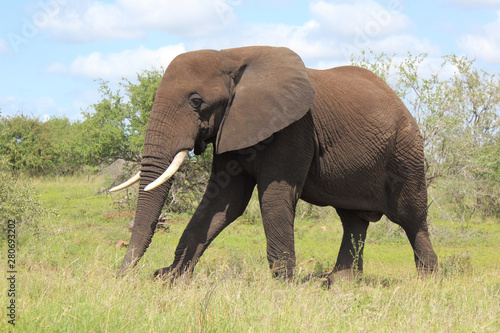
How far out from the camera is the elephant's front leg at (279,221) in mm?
5785

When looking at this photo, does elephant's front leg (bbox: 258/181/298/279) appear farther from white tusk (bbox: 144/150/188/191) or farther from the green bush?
the green bush

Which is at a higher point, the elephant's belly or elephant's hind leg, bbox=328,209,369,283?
the elephant's belly

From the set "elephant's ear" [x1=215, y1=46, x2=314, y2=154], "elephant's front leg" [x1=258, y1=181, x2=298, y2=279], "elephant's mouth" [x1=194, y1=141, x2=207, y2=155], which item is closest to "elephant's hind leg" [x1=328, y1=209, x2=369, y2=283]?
"elephant's front leg" [x1=258, y1=181, x2=298, y2=279]

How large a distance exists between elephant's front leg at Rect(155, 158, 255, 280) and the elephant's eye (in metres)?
0.81

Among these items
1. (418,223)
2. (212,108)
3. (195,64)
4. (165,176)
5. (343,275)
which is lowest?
(343,275)

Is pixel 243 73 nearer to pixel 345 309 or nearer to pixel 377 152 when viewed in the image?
pixel 377 152

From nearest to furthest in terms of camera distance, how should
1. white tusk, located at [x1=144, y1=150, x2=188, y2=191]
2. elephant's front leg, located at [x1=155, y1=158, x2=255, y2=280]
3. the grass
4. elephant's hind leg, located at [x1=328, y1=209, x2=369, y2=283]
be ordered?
1. the grass
2. white tusk, located at [x1=144, y1=150, x2=188, y2=191]
3. elephant's front leg, located at [x1=155, y1=158, x2=255, y2=280]
4. elephant's hind leg, located at [x1=328, y1=209, x2=369, y2=283]

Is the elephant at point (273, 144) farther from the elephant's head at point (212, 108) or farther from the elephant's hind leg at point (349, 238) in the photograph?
the elephant's hind leg at point (349, 238)

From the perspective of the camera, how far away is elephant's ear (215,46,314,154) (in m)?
5.68

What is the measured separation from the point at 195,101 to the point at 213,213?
1301 millimetres

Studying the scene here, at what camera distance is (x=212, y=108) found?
563 centimetres

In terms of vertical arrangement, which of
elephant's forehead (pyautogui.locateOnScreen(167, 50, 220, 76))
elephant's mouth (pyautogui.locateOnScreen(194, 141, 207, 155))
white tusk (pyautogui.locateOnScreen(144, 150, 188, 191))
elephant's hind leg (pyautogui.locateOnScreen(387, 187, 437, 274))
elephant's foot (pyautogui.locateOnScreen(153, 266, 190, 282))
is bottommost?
elephant's foot (pyautogui.locateOnScreen(153, 266, 190, 282))

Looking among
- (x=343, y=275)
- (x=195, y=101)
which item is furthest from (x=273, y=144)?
(x=343, y=275)

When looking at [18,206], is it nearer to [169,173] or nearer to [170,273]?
[170,273]
